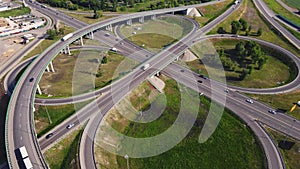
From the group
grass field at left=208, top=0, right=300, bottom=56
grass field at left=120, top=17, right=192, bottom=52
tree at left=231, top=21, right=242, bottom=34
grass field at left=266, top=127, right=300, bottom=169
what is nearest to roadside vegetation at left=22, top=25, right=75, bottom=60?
grass field at left=120, top=17, right=192, bottom=52

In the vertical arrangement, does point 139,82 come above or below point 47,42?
below

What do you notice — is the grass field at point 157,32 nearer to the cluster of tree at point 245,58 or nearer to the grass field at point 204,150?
the cluster of tree at point 245,58

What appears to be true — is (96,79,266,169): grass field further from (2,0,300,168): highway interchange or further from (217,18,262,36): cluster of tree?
(217,18,262,36): cluster of tree

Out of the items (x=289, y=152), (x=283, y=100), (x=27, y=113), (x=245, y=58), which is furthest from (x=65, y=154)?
(x=245, y=58)

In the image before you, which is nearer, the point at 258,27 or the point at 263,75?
the point at 263,75

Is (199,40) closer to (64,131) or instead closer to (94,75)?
(94,75)

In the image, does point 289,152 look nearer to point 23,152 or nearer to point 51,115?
point 23,152

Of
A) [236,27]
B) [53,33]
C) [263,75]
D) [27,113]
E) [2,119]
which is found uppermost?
[236,27]

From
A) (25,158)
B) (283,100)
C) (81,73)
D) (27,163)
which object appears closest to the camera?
(27,163)

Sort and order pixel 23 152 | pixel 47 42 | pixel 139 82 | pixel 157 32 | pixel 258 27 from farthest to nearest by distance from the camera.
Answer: pixel 258 27 → pixel 157 32 → pixel 47 42 → pixel 139 82 → pixel 23 152
